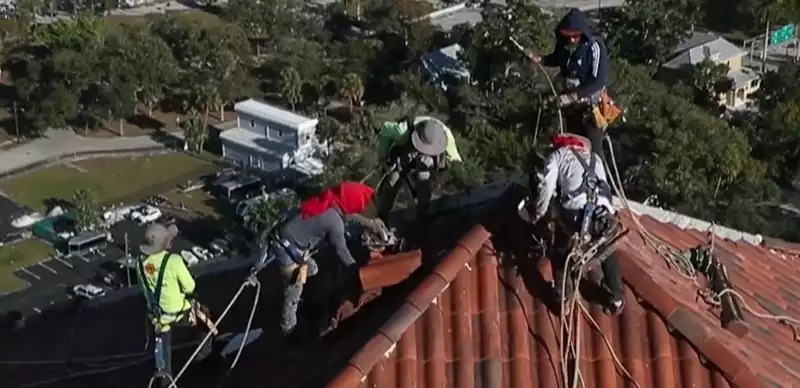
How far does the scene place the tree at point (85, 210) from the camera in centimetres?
4669

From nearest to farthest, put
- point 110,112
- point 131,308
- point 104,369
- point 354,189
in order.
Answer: point 354,189 → point 104,369 → point 131,308 → point 110,112

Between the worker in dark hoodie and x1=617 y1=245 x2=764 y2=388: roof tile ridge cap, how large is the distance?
6.52 feet

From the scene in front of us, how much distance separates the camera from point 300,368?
8539 millimetres

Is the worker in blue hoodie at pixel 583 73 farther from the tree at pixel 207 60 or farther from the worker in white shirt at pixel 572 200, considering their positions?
the tree at pixel 207 60

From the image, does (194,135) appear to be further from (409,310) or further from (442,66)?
(409,310)

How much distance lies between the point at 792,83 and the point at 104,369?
153 ft

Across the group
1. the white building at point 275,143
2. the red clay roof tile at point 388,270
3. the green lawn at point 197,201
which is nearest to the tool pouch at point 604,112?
the red clay roof tile at point 388,270

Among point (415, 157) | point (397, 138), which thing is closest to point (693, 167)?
point (397, 138)

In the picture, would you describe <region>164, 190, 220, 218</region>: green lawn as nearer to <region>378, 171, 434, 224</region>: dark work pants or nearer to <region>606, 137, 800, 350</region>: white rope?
<region>378, 171, 434, 224</region>: dark work pants

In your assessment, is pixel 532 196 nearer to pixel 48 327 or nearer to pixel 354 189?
pixel 354 189

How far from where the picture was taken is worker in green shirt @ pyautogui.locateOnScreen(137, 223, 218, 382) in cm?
930

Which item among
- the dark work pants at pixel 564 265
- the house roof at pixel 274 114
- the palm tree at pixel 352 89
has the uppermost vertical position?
the dark work pants at pixel 564 265

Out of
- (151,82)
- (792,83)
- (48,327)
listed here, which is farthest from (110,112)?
(48,327)

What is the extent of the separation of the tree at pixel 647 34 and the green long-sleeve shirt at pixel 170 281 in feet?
172
